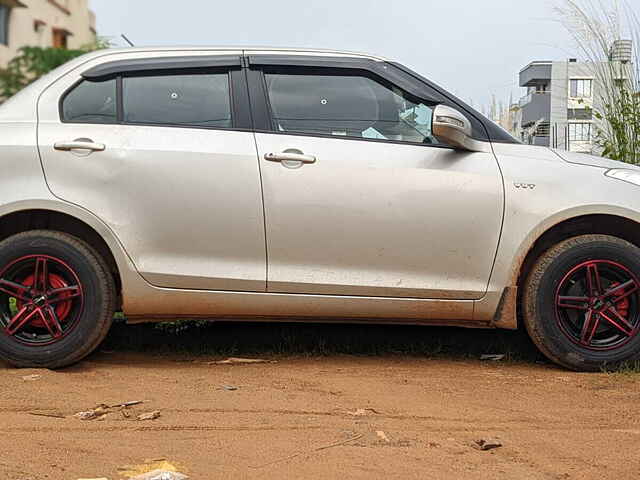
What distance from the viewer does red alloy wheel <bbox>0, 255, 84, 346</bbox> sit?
5309 mm

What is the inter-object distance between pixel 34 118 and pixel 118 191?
610 mm

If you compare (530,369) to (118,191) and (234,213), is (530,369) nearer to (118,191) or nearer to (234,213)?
A: (234,213)

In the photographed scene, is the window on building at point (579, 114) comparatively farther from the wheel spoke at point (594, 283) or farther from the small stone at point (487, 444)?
the small stone at point (487, 444)

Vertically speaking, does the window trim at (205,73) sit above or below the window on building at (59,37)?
below

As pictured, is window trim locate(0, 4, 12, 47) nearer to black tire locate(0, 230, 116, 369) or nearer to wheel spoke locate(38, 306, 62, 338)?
black tire locate(0, 230, 116, 369)

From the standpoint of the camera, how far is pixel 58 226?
5.47 m

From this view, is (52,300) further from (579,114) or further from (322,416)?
(579,114)

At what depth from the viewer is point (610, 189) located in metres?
5.45

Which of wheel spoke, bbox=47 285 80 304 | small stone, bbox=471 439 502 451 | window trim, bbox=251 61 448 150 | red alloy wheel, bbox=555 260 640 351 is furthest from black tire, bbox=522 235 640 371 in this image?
wheel spoke, bbox=47 285 80 304

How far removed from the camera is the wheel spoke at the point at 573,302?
5434 mm

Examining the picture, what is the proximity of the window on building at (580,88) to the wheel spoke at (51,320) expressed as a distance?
5240 millimetres

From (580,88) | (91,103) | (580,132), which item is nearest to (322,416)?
(91,103)

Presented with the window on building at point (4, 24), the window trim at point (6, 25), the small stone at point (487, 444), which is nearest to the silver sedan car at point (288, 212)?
the small stone at point (487, 444)

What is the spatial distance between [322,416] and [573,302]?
1.73 meters
